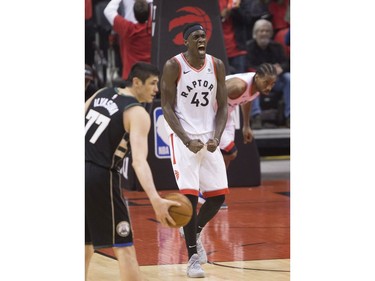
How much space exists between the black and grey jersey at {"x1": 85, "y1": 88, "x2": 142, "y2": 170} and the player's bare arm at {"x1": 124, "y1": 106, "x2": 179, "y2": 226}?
2.3 inches

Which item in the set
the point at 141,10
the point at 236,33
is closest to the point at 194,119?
the point at 141,10

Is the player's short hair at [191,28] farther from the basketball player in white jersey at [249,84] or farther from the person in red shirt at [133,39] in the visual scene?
the person in red shirt at [133,39]

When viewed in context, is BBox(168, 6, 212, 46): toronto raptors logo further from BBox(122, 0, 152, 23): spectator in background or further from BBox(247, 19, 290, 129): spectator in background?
BBox(247, 19, 290, 129): spectator in background

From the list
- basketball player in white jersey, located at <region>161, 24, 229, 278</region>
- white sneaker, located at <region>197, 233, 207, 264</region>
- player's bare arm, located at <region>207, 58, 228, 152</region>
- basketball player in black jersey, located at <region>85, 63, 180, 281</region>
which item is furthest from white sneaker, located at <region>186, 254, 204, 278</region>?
basketball player in black jersey, located at <region>85, 63, 180, 281</region>

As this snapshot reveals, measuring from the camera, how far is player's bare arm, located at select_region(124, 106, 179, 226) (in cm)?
605

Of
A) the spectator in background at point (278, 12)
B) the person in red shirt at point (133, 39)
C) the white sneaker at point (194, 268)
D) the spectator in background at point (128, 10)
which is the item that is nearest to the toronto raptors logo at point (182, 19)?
the spectator in background at point (128, 10)

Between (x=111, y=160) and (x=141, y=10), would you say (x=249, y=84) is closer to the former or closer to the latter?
(x=141, y=10)

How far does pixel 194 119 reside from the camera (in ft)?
25.2

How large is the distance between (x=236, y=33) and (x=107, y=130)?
5.99m
